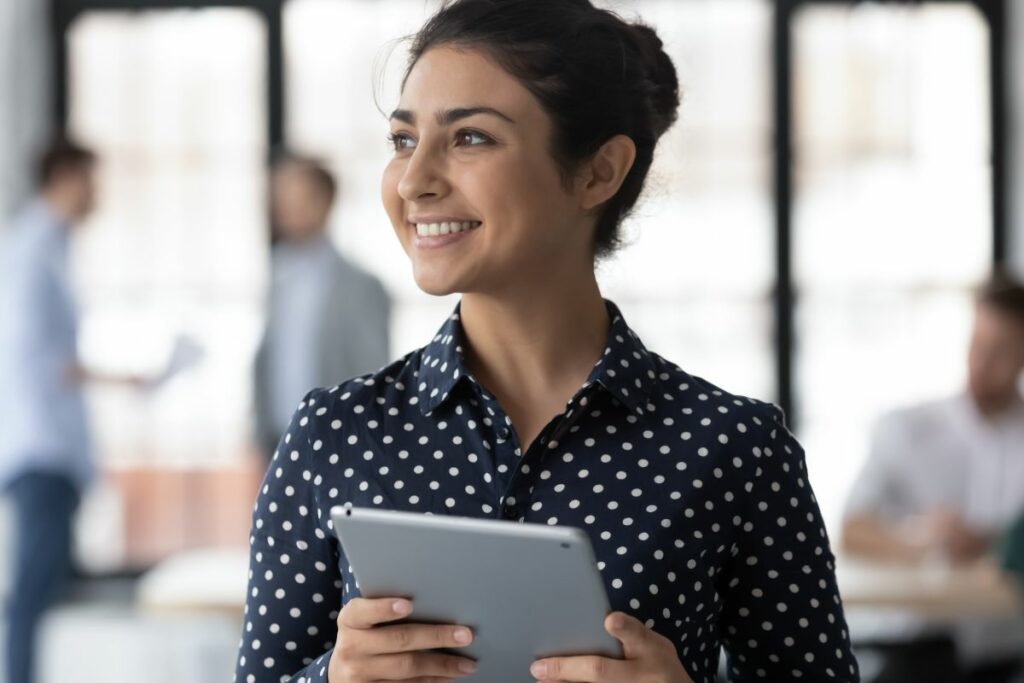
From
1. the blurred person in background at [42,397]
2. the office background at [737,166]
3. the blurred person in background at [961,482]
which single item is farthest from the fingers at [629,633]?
the office background at [737,166]

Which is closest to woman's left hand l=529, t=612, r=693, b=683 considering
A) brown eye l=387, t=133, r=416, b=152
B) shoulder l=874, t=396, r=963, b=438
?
brown eye l=387, t=133, r=416, b=152

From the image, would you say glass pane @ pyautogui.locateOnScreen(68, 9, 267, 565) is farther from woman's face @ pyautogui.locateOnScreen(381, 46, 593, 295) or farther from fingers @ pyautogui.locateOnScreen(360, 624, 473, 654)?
fingers @ pyautogui.locateOnScreen(360, 624, 473, 654)

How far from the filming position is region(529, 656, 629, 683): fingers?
3.67ft

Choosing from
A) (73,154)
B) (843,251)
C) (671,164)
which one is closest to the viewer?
(671,164)

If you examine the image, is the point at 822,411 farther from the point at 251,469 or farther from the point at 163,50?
the point at 163,50

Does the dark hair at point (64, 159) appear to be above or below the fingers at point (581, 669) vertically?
above

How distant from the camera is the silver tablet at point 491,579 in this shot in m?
1.05

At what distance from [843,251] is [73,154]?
Result: 8.48 feet

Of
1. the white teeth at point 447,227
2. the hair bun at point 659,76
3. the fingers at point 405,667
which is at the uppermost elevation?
the hair bun at point 659,76

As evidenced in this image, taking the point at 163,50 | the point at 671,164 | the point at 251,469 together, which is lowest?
the point at 251,469

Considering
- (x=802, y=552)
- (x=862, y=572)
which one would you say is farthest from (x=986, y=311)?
(x=802, y=552)

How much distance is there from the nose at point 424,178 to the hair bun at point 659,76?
24 centimetres

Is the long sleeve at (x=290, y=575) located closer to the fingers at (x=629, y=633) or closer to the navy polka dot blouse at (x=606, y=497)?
the navy polka dot blouse at (x=606, y=497)

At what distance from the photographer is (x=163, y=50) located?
5141 mm
